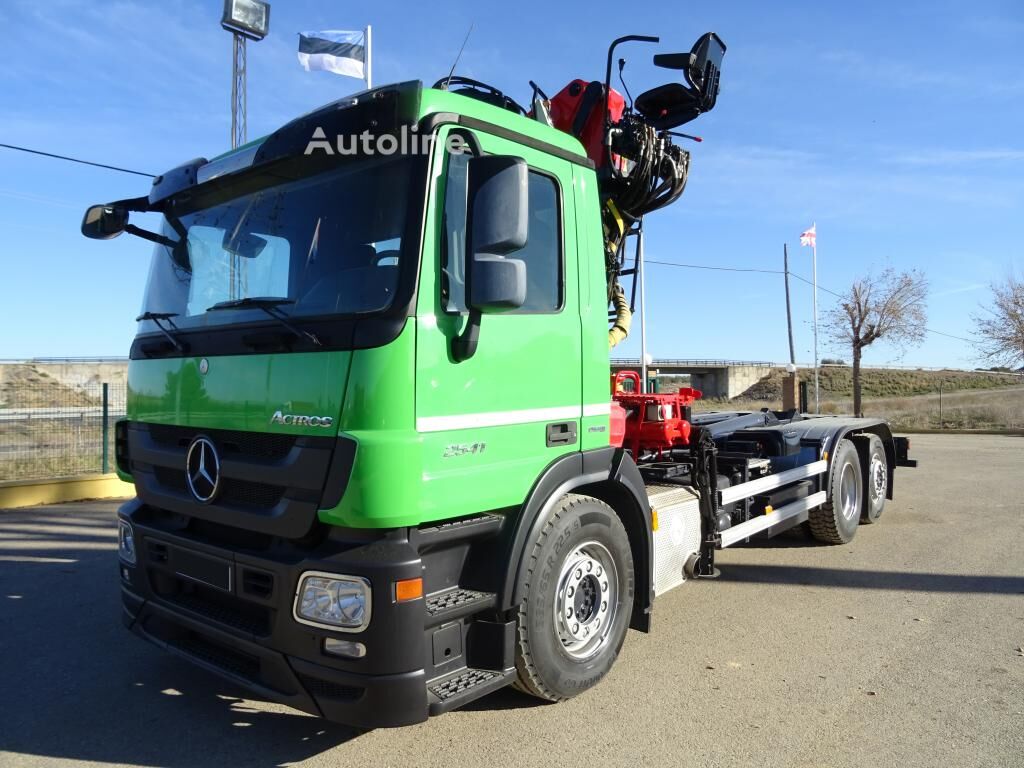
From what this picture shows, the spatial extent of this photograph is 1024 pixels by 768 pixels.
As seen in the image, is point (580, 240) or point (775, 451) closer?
point (580, 240)

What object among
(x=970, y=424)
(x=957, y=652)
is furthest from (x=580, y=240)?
(x=970, y=424)

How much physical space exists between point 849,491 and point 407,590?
20.2 ft

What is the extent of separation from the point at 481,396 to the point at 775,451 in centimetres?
459

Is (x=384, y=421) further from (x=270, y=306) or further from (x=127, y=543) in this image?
(x=127, y=543)

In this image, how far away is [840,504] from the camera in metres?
6.93

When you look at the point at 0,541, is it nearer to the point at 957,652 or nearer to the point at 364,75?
the point at 364,75

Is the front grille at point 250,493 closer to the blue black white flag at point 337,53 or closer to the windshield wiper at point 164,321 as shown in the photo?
the windshield wiper at point 164,321

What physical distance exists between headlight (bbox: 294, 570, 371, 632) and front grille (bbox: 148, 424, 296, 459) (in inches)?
20.7


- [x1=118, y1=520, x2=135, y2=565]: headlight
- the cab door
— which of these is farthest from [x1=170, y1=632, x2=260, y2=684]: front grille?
the cab door

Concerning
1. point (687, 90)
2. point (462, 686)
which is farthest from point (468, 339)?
point (687, 90)

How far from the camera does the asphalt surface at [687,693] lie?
3.05 metres

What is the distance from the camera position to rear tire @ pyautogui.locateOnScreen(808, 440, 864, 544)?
6828mm

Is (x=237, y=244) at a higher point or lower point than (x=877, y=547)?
higher

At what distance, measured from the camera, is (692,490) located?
482 centimetres
